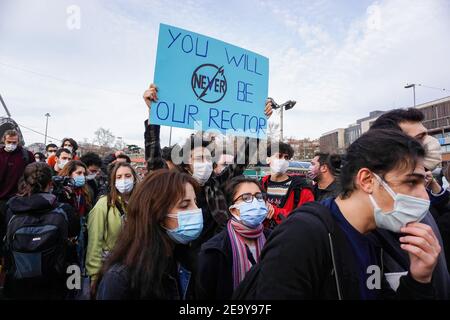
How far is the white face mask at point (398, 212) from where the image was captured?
4.58ft

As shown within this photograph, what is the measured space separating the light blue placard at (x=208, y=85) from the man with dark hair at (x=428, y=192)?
147cm

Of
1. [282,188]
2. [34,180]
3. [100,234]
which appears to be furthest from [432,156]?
[34,180]

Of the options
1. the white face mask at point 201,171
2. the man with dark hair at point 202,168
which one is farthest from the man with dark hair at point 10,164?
the white face mask at point 201,171

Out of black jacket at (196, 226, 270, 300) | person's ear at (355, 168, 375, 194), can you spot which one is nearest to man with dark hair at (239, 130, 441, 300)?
person's ear at (355, 168, 375, 194)

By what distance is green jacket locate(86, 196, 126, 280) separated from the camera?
291 cm

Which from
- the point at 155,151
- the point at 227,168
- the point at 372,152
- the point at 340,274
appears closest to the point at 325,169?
the point at 227,168

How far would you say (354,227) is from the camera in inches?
53.8

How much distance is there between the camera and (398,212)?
1.41 meters

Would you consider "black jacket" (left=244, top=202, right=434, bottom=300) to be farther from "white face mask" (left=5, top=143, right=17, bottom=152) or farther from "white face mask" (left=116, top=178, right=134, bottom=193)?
"white face mask" (left=5, top=143, right=17, bottom=152)

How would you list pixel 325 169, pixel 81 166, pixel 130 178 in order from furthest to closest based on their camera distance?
pixel 325 169
pixel 81 166
pixel 130 178

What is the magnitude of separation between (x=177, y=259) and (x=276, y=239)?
87 cm
